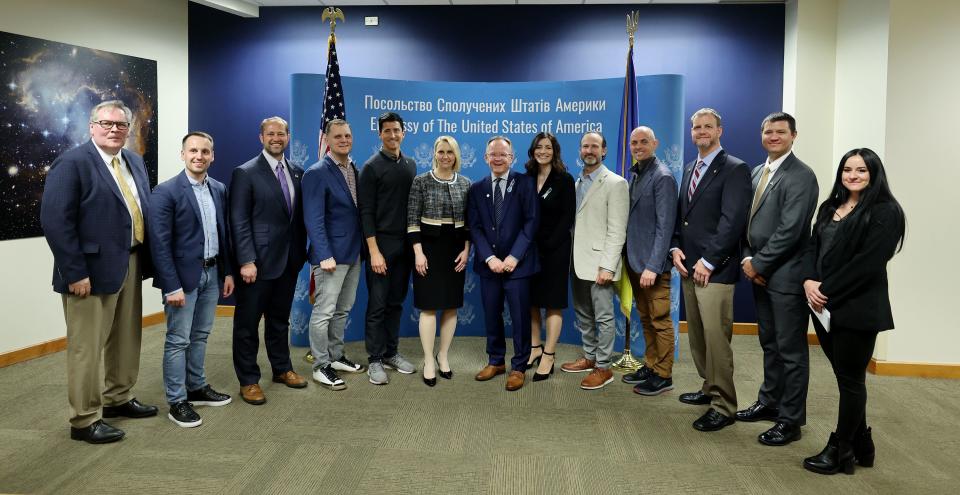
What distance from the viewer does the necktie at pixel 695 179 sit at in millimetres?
3494

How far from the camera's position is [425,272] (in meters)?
4.01

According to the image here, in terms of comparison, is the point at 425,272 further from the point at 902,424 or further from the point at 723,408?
the point at 902,424

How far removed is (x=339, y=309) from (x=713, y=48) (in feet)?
13.8

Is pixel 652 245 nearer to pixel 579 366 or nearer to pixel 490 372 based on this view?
pixel 579 366

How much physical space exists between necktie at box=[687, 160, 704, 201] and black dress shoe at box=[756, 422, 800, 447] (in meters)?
1.28

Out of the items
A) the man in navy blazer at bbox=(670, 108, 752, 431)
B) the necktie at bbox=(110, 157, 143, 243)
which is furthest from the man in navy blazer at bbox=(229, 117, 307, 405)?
the man in navy blazer at bbox=(670, 108, 752, 431)

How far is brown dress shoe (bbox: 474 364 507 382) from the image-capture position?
163 inches

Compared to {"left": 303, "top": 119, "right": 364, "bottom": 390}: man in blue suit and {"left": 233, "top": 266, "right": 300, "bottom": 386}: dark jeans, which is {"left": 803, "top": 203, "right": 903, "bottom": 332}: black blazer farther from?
{"left": 233, "top": 266, "right": 300, "bottom": 386}: dark jeans

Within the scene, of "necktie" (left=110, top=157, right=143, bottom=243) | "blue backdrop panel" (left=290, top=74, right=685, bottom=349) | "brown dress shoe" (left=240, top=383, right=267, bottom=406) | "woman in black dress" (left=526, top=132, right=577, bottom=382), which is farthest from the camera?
"blue backdrop panel" (left=290, top=74, right=685, bottom=349)

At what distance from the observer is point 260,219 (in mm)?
3615

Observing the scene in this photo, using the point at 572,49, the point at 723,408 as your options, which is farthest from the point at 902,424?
the point at 572,49

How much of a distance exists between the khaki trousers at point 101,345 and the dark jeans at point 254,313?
526 mm

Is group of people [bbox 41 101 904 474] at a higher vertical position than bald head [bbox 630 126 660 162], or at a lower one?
lower

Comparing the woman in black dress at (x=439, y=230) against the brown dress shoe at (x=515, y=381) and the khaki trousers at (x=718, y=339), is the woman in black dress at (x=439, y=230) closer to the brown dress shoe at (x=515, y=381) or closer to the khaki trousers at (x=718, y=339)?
the brown dress shoe at (x=515, y=381)
